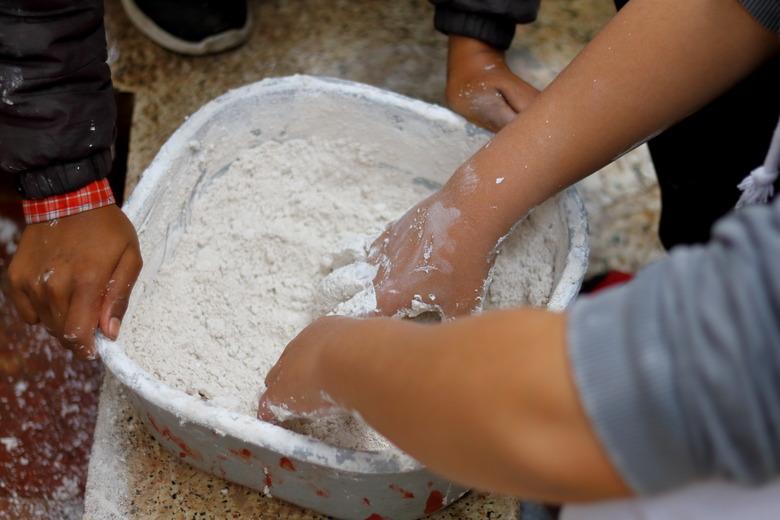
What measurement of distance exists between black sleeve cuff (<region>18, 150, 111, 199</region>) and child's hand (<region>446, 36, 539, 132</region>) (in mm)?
468

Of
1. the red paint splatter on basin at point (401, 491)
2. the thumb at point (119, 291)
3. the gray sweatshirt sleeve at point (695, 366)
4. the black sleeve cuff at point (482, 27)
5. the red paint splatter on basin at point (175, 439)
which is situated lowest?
the red paint splatter on basin at point (175, 439)

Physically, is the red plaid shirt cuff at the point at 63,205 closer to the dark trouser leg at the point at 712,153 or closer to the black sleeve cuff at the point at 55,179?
the black sleeve cuff at the point at 55,179

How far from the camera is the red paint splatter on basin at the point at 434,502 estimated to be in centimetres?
85

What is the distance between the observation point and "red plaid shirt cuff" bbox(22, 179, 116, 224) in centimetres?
84

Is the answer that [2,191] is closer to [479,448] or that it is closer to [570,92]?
[570,92]

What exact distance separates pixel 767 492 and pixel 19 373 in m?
0.95

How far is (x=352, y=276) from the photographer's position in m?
0.91

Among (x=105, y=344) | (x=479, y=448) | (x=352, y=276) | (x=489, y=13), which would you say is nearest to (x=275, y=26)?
(x=489, y=13)

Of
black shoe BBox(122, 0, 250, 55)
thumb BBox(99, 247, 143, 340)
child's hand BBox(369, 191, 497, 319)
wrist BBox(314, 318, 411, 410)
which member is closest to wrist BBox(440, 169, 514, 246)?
child's hand BBox(369, 191, 497, 319)

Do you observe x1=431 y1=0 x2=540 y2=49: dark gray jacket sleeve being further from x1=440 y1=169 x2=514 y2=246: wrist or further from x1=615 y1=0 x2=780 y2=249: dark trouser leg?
x1=440 y1=169 x2=514 y2=246: wrist

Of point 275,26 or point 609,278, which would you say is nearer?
point 609,278

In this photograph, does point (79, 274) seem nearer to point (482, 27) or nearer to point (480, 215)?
point (480, 215)

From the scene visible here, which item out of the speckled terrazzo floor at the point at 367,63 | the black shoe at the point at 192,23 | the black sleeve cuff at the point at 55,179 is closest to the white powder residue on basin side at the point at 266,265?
the black sleeve cuff at the point at 55,179

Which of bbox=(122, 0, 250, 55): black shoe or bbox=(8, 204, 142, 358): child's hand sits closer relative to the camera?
bbox=(8, 204, 142, 358): child's hand
